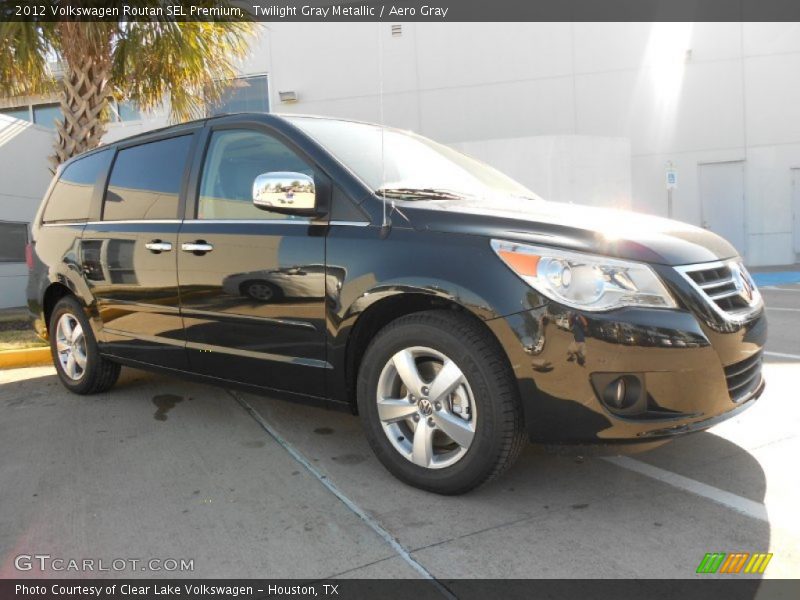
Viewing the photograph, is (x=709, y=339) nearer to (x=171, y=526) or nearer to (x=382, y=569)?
(x=382, y=569)

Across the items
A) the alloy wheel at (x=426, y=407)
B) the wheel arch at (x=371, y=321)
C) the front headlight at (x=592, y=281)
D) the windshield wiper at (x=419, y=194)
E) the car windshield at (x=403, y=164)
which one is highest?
the car windshield at (x=403, y=164)

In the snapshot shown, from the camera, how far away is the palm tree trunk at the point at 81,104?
355 inches

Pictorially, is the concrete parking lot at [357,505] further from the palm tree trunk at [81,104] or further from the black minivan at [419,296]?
the palm tree trunk at [81,104]

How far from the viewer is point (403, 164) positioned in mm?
3525

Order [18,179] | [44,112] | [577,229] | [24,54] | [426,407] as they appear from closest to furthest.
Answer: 1. [577,229]
2. [426,407]
3. [24,54]
4. [18,179]
5. [44,112]

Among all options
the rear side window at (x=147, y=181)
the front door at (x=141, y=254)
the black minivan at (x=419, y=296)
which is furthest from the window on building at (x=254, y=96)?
the black minivan at (x=419, y=296)

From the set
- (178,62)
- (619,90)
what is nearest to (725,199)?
(619,90)

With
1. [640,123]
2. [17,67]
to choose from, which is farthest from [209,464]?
[640,123]

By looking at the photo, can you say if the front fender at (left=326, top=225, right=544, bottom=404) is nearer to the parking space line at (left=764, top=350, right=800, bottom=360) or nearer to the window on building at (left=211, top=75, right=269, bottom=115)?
the parking space line at (left=764, top=350, right=800, bottom=360)

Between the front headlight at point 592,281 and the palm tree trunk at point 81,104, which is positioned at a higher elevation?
the palm tree trunk at point 81,104

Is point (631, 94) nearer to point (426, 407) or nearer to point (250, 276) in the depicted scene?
Answer: point (250, 276)

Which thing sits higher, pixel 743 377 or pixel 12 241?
pixel 12 241

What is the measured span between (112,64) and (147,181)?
19.8 ft

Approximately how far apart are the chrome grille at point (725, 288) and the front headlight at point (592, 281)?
0.18 meters
